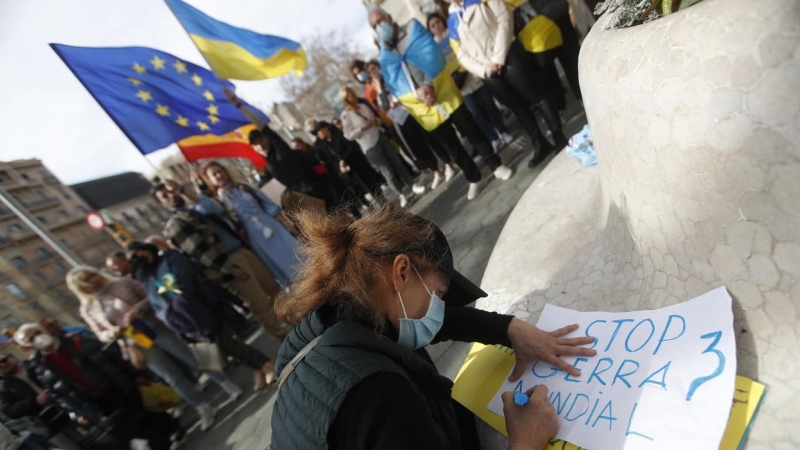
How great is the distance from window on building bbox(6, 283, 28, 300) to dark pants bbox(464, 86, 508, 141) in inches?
1697

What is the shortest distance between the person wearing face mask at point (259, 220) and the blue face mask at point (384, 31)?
6.48 ft

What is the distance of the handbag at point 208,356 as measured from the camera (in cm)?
354

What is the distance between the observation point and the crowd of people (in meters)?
1.20

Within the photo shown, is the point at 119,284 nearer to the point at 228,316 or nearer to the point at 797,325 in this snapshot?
the point at 228,316

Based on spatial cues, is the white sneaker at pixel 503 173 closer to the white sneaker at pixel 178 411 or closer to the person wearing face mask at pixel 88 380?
the person wearing face mask at pixel 88 380

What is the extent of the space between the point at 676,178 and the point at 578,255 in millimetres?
579

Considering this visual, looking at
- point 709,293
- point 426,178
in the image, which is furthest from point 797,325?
point 426,178

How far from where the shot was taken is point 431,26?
4.16m

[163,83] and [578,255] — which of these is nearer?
[578,255]

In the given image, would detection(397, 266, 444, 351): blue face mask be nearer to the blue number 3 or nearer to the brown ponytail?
the brown ponytail

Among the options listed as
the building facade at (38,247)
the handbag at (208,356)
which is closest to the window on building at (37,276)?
the building facade at (38,247)

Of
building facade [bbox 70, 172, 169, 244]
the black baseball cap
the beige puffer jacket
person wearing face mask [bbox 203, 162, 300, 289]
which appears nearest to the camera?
the black baseball cap

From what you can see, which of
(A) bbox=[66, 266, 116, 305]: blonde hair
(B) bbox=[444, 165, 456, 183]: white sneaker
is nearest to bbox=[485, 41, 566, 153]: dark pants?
(B) bbox=[444, 165, 456, 183]: white sneaker

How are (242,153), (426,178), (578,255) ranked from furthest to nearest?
1. (426,178)
2. (242,153)
3. (578,255)
